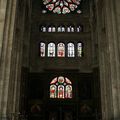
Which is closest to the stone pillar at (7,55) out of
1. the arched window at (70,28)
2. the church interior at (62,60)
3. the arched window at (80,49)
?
the church interior at (62,60)

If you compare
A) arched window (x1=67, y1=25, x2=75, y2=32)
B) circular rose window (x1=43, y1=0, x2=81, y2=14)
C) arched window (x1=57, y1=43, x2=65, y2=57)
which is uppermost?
circular rose window (x1=43, y1=0, x2=81, y2=14)

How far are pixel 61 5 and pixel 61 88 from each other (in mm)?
11787

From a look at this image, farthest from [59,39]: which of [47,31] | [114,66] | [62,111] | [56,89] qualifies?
[114,66]

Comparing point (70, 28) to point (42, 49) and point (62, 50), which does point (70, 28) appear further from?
point (42, 49)

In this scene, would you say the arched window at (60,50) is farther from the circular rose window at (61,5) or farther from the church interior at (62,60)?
the circular rose window at (61,5)

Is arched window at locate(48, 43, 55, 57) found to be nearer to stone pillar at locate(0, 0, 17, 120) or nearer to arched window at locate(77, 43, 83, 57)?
arched window at locate(77, 43, 83, 57)

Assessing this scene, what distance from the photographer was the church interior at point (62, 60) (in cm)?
2438

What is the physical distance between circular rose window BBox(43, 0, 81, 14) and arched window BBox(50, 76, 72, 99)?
971cm

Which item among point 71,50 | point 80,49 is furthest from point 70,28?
point 80,49

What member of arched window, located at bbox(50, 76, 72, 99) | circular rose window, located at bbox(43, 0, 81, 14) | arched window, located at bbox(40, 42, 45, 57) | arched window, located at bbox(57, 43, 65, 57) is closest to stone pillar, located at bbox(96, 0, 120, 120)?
arched window, located at bbox(50, 76, 72, 99)

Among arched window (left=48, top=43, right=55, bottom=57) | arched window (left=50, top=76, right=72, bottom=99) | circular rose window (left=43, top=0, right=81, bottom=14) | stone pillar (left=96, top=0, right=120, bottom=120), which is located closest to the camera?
stone pillar (left=96, top=0, right=120, bottom=120)

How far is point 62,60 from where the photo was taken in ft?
110

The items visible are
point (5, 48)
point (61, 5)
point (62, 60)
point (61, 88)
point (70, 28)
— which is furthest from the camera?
point (61, 5)

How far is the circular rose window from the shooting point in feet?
120
